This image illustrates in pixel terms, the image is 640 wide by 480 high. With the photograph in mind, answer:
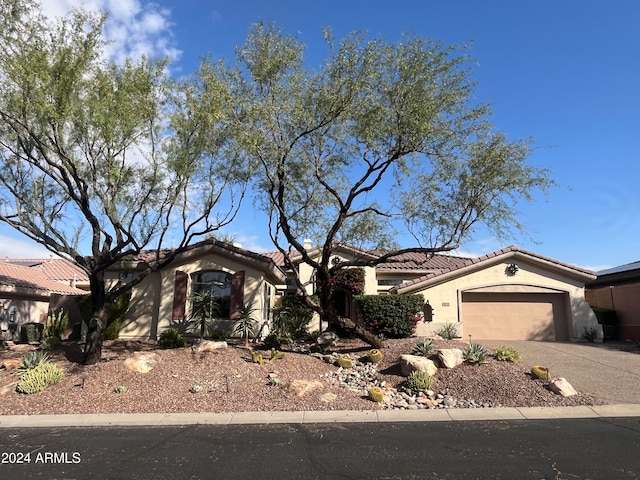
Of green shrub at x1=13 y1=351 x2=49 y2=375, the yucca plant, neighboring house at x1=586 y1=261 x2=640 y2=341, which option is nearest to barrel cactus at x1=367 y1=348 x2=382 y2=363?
the yucca plant

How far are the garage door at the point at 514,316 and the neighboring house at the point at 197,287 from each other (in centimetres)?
888

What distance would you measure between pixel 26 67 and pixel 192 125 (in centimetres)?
389

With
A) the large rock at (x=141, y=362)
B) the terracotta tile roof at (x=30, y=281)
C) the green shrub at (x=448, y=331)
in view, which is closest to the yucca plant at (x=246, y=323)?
the large rock at (x=141, y=362)

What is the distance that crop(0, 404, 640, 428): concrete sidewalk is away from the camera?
8984 millimetres

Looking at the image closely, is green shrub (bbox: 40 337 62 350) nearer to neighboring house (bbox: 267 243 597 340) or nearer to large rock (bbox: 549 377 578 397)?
neighboring house (bbox: 267 243 597 340)

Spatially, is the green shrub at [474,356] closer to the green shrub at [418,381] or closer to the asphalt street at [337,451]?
the green shrub at [418,381]

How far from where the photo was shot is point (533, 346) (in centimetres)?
1645

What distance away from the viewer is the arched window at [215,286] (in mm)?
17344

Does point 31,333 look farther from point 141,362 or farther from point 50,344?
point 141,362

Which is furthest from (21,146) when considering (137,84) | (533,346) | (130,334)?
(533,346)

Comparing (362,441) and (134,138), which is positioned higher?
(134,138)

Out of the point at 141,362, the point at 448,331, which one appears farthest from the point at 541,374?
the point at 141,362

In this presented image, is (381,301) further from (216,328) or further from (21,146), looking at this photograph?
(21,146)

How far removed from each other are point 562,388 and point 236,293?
10.8 meters
